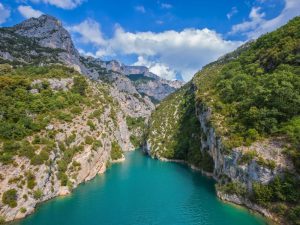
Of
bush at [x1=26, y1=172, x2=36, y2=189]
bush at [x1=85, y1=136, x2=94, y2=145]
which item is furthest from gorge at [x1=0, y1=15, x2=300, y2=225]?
bush at [x1=26, y1=172, x2=36, y2=189]

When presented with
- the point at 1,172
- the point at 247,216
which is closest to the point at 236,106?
the point at 247,216

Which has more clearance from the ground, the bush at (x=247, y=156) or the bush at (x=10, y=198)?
the bush at (x=247, y=156)

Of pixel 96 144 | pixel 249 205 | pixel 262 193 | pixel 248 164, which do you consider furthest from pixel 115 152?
pixel 262 193

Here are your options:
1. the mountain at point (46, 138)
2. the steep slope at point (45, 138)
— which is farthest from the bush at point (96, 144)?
the mountain at point (46, 138)

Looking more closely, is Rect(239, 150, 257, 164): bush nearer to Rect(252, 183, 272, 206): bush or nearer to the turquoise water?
Rect(252, 183, 272, 206): bush

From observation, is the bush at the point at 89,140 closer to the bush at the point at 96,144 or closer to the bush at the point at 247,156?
the bush at the point at 96,144

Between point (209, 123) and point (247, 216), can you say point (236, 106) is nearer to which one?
point (209, 123)
